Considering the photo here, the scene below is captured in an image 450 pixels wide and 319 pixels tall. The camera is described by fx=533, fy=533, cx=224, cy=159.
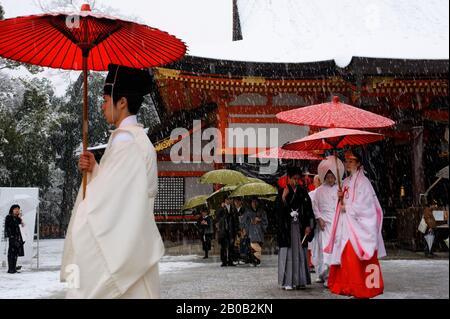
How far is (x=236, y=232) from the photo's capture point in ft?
37.7

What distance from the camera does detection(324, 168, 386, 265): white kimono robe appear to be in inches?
250

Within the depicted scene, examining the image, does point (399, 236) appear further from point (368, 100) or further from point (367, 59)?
point (367, 59)

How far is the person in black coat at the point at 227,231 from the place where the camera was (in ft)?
36.7

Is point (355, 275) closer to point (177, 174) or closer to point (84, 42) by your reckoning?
point (84, 42)

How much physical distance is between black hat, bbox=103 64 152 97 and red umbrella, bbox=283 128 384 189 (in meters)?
3.86

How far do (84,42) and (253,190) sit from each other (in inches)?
346

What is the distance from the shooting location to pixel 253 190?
39.2 ft

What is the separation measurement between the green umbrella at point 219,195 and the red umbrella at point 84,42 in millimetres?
9203

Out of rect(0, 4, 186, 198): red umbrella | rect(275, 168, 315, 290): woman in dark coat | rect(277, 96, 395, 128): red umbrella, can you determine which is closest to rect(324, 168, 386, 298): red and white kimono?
rect(277, 96, 395, 128): red umbrella

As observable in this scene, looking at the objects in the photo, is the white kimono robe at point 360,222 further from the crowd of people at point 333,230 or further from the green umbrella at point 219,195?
the green umbrella at point 219,195

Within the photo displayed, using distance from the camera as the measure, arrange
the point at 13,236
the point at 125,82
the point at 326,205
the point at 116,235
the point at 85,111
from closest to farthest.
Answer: the point at 116,235 < the point at 125,82 < the point at 85,111 < the point at 326,205 < the point at 13,236

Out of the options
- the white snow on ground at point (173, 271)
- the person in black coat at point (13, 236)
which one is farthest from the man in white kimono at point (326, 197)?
the person in black coat at point (13, 236)

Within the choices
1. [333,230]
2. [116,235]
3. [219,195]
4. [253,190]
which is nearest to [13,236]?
[219,195]

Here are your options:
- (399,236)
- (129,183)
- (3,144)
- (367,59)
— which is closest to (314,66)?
(367,59)
